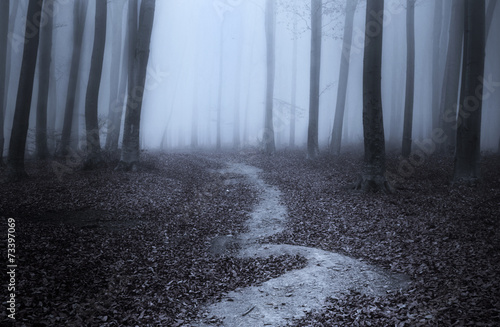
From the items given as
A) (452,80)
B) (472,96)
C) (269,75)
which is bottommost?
(472,96)

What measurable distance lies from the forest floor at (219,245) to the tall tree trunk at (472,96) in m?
0.94

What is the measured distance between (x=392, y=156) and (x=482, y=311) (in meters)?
14.6

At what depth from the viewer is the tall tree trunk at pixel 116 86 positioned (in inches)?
→ 819

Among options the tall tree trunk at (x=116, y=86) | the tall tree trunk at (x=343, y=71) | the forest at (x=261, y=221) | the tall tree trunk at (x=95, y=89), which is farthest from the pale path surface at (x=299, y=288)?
the tall tree trunk at (x=116, y=86)

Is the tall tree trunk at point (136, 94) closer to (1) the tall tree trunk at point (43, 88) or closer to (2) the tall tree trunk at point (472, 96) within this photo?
(1) the tall tree trunk at point (43, 88)

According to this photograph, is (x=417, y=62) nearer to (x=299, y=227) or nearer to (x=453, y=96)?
(x=453, y=96)

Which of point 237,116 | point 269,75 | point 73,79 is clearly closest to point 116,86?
point 73,79

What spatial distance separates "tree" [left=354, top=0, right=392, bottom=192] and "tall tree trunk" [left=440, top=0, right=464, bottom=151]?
29.4 ft

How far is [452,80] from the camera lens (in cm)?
1844

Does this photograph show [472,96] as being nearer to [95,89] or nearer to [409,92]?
[409,92]

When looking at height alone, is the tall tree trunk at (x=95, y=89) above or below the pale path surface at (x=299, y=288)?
above

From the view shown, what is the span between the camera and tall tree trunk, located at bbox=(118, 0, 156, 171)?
52.0ft

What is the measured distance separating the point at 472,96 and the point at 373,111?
3471 millimetres

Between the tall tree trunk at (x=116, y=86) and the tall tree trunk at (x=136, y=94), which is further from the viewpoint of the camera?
the tall tree trunk at (x=116, y=86)
